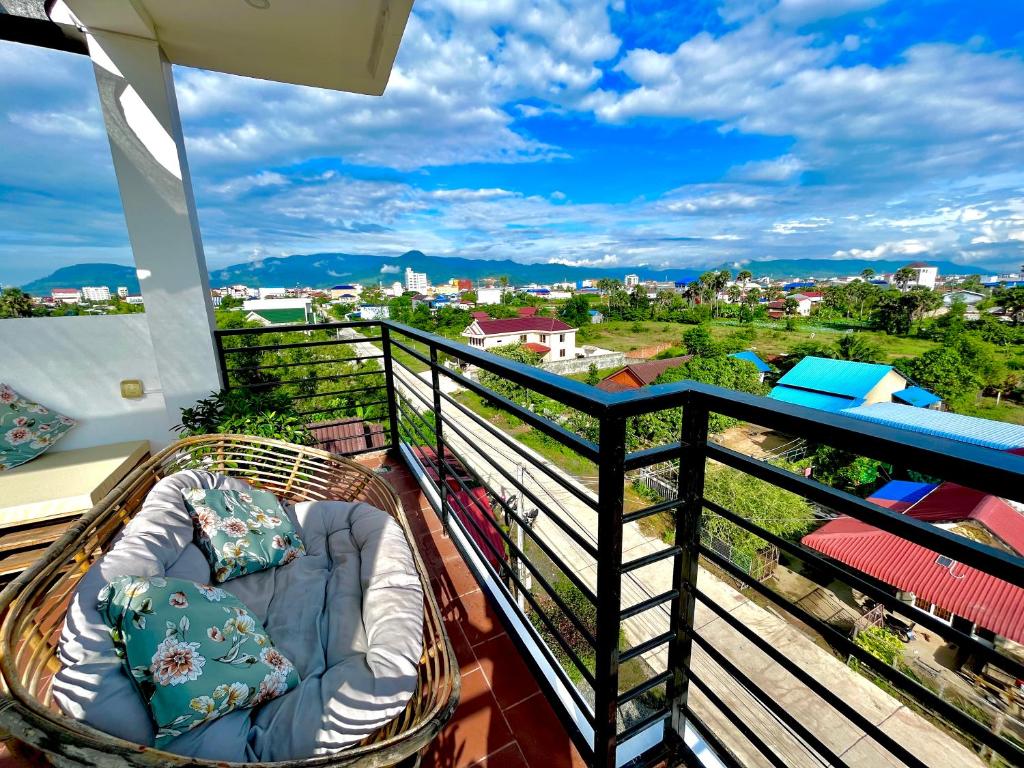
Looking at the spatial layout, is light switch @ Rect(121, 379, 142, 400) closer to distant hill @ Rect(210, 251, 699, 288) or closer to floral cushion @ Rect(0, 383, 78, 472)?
floral cushion @ Rect(0, 383, 78, 472)

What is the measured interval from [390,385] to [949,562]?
9.57 meters

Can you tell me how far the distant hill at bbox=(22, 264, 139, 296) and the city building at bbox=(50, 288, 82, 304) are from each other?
21mm

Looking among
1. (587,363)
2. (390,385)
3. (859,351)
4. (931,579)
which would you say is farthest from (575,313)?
(390,385)

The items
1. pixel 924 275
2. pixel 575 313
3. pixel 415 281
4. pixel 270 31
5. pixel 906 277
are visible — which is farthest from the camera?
pixel 415 281

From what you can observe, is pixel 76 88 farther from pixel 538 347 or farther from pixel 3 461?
pixel 538 347

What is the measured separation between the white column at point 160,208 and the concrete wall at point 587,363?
2467cm

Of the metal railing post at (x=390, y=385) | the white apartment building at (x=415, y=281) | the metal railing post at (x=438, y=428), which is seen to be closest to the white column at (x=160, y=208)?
the metal railing post at (x=390, y=385)

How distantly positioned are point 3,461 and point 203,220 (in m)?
1.74

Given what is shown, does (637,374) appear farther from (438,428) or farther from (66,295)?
(66,295)

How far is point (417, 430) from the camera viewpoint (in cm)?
238

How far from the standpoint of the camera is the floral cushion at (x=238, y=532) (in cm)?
131

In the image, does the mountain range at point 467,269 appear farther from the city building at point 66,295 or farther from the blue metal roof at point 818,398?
the city building at point 66,295

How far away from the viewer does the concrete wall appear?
27.8m

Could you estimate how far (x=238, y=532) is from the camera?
1.37 metres
